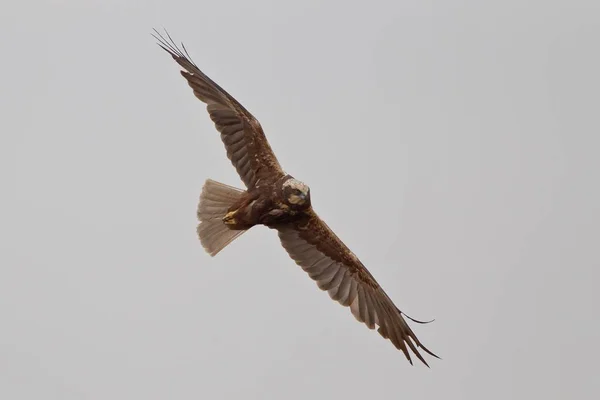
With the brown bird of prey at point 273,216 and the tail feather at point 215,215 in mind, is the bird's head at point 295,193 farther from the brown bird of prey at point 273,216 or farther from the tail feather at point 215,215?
the tail feather at point 215,215

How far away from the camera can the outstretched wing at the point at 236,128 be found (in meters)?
11.1

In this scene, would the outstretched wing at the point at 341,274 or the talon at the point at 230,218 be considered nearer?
the talon at the point at 230,218

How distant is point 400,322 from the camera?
37.3ft

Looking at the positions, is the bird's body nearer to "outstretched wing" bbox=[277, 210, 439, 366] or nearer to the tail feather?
the tail feather

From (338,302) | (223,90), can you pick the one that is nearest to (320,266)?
(338,302)

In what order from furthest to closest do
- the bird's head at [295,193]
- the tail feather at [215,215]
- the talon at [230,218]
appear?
the tail feather at [215,215] < the talon at [230,218] < the bird's head at [295,193]

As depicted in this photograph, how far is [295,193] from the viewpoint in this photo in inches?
415

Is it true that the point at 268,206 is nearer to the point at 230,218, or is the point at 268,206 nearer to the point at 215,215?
the point at 230,218

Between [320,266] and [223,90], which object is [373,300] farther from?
[223,90]

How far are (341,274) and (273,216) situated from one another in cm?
131

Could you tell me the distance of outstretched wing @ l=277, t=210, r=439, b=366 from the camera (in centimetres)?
1143

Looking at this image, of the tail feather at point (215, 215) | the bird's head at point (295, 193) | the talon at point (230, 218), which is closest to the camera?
the bird's head at point (295, 193)

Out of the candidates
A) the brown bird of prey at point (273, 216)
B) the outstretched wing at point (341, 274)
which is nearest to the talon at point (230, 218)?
the brown bird of prey at point (273, 216)

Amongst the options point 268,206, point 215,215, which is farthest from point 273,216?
point 215,215
